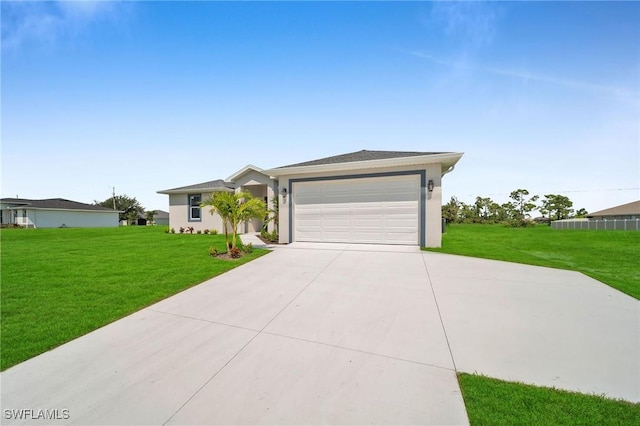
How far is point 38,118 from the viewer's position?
9398mm

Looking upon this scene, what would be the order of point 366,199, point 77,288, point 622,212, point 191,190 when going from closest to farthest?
point 77,288, point 366,199, point 191,190, point 622,212

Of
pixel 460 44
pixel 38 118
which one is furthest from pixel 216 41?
pixel 460 44

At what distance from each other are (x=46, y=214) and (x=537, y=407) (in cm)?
4057

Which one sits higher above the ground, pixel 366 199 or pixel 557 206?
pixel 557 206

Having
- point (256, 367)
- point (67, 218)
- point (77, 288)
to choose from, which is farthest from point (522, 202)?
point (67, 218)

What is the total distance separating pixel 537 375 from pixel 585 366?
24.7 inches

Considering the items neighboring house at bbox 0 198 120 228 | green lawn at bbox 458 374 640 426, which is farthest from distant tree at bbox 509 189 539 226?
neighboring house at bbox 0 198 120 228

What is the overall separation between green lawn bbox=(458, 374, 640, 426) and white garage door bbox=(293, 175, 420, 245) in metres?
7.22

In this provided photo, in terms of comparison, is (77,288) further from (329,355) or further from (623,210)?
(623,210)

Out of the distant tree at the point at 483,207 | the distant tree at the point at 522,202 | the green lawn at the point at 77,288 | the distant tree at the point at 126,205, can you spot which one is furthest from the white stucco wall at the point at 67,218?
the distant tree at the point at 522,202

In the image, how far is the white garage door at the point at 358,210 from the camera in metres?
9.16

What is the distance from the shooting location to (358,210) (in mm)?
9734

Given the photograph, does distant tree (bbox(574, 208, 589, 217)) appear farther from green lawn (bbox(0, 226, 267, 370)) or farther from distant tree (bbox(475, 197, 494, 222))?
green lawn (bbox(0, 226, 267, 370))

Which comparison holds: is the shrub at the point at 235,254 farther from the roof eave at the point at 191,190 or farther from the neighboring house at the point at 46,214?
the neighboring house at the point at 46,214
